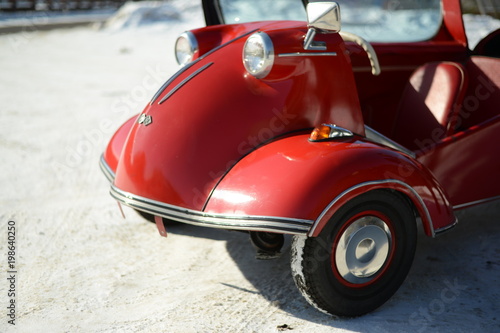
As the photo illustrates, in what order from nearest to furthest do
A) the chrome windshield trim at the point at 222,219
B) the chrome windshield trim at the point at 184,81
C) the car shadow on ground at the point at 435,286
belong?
the chrome windshield trim at the point at 222,219
the car shadow on ground at the point at 435,286
the chrome windshield trim at the point at 184,81

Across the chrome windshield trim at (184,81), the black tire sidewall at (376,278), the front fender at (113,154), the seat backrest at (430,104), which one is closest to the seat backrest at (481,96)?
the seat backrest at (430,104)

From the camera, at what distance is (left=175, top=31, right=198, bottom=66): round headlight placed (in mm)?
3164

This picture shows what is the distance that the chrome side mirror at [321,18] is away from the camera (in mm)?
2611

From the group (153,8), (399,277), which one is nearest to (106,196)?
(399,277)

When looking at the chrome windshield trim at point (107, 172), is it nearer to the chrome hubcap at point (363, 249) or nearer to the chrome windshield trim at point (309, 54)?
the chrome windshield trim at point (309, 54)

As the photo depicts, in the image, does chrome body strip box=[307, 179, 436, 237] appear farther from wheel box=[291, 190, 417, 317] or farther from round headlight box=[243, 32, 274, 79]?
round headlight box=[243, 32, 274, 79]

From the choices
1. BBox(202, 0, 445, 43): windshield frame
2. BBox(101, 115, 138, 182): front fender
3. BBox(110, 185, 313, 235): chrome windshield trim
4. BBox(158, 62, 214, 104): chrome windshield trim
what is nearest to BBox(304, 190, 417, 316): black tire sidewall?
BBox(110, 185, 313, 235): chrome windshield trim

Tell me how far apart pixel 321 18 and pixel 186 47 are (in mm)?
895

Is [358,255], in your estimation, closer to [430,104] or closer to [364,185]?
[364,185]

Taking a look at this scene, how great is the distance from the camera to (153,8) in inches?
670

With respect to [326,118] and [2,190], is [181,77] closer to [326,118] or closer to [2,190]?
[326,118]

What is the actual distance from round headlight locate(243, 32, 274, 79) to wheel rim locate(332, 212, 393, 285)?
0.81 m

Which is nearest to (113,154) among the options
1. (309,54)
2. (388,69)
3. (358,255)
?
(309,54)

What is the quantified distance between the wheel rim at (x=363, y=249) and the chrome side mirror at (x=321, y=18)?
88 cm
